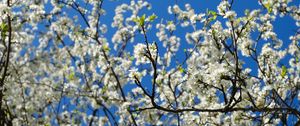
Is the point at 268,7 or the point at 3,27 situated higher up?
the point at 268,7

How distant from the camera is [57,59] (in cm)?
1264

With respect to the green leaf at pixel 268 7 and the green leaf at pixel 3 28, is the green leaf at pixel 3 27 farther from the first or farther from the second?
the green leaf at pixel 268 7

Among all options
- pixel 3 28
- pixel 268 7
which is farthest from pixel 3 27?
pixel 268 7

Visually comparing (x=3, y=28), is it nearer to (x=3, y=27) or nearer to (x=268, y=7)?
(x=3, y=27)

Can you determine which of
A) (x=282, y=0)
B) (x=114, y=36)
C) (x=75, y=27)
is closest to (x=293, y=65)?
(x=282, y=0)

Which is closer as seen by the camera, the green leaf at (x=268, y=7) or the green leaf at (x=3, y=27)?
the green leaf at (x=268, y=7)

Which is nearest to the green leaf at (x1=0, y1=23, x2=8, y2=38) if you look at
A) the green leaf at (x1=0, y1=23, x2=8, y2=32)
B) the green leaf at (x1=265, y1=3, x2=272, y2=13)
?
the green leaf at (x1=0, y1=23, x2=8, y2=32)

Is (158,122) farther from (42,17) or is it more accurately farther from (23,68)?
(23,68)

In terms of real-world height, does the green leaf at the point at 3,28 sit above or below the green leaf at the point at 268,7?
below

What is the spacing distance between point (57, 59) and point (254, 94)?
293 inches

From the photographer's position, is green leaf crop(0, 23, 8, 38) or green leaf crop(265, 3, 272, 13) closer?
green leaf crop(265, 3, 272, 13)

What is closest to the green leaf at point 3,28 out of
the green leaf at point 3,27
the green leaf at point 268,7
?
the green leaf at point 3,27

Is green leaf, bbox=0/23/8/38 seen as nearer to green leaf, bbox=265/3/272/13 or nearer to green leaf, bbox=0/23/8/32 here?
green leaf, bbox=0/23/8/32

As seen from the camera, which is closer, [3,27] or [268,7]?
[268,7]
